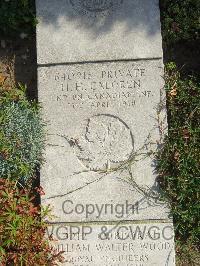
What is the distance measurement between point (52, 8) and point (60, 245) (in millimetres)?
2508

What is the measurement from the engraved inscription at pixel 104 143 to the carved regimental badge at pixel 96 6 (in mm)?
1114

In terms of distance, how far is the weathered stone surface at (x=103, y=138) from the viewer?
4.96 m

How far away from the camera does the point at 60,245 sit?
4953 millimetres

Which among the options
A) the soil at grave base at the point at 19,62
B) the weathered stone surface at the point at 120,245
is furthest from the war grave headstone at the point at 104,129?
the soil at grave base at the point at 19,62

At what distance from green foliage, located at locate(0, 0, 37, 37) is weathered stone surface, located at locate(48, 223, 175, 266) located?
7.31 feet

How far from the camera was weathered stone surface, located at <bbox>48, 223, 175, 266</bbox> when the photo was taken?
16.0ft

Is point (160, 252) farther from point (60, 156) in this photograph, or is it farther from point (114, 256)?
point (60, 156)

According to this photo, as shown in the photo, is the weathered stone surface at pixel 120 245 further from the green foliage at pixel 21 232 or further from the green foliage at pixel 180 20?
the green foliage at pixel 180 20

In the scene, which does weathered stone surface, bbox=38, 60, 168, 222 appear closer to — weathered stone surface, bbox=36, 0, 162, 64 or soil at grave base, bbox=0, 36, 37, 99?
weathered stone surface, bbox=36, 0, 162, 64

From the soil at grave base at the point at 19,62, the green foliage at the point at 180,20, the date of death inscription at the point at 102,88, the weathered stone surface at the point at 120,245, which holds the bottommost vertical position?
the weathered stone surface at the point at 120,245

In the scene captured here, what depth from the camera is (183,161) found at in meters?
4.98

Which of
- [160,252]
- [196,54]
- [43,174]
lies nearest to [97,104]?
[43,174]

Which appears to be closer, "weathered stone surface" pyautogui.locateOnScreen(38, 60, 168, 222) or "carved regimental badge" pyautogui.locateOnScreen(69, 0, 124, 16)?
"weathered stone surface" pyautogui.locateOnScreen(38, 60, 168, 222)

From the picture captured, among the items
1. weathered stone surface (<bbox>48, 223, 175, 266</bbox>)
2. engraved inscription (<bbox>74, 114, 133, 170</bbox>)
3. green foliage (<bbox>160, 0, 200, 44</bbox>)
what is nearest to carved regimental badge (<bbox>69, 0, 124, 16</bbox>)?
green foliage (<bbox>160, 0, 200, 44</bbox>)
